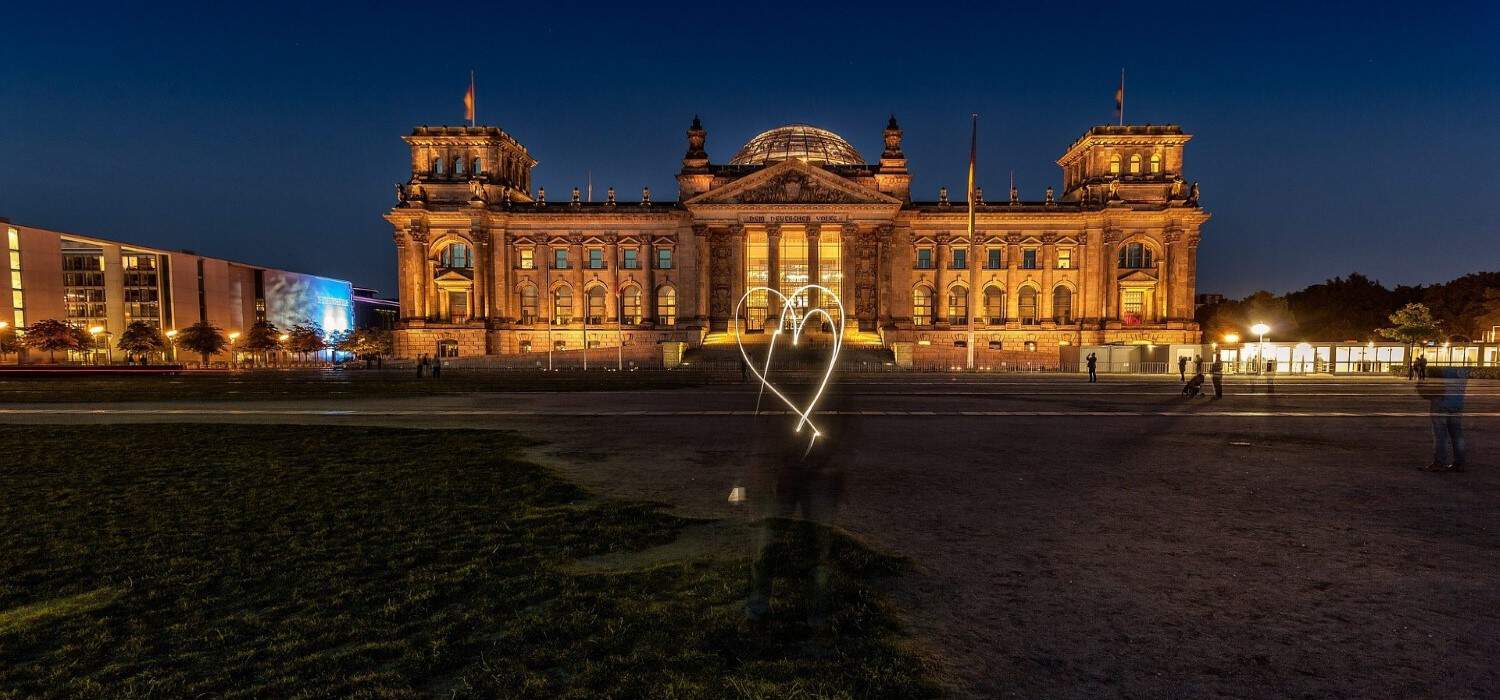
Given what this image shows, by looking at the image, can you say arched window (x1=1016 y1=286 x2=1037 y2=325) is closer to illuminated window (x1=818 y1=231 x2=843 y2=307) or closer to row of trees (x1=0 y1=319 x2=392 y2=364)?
illuminated window (x1=818 y1=231 x2=843 y2=307)

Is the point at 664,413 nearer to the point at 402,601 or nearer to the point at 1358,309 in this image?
the point at 402,601

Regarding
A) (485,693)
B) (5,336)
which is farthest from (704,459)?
(5,336)

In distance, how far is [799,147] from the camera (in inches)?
3063

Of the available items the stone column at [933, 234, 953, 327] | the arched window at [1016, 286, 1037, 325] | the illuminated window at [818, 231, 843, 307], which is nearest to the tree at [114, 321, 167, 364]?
the illuminated window at [818, 231, 843, 307]

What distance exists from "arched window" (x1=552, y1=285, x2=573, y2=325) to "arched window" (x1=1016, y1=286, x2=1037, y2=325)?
48622mm

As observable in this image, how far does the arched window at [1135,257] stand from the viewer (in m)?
67.4

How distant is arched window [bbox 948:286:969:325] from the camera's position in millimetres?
69438

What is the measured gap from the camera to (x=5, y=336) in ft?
226

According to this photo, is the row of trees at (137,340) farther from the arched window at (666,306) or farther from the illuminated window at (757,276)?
the illuminated window at (757,276)

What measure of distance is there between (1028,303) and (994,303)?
3667 millimetres

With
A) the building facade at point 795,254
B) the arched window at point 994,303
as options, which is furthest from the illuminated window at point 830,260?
the arched window at point 994,303

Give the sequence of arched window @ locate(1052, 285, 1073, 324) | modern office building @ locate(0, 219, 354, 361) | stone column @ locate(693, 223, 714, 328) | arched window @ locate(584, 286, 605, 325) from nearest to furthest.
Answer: stone column @ locate(693, 223, 714, 328) → arched window @ locate(1052, 285, 1073, 324) → arched window @ locate(584, 286, 605, 325) → modern office building @ locate(0, 219, 354, 361)

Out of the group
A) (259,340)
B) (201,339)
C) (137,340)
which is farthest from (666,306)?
(137,340)

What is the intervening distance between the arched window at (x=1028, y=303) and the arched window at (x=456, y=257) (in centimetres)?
5937
